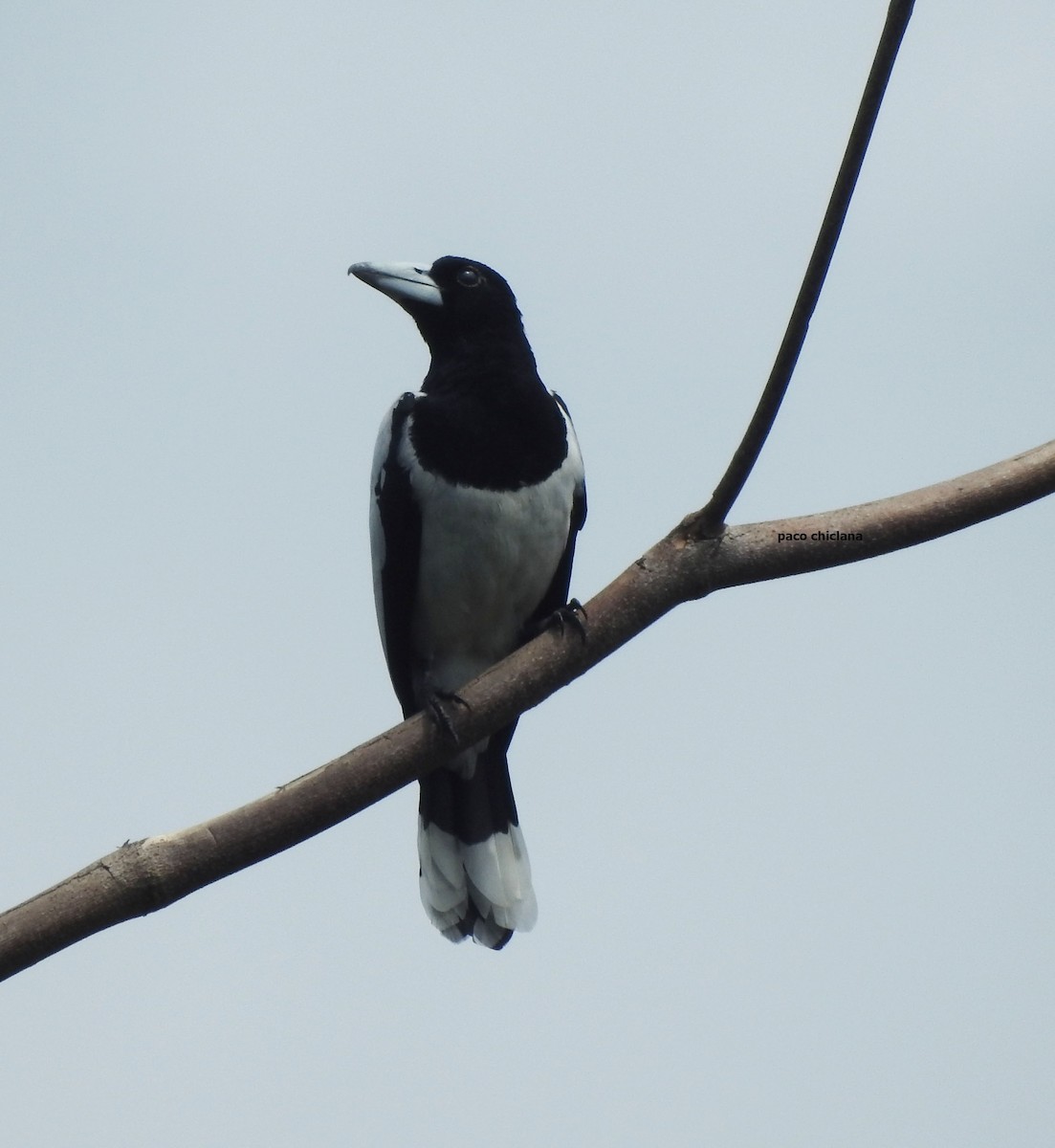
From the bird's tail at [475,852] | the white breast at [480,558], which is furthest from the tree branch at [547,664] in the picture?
the bird's tail at [475,852]

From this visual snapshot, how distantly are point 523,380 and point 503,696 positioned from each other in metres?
1.55

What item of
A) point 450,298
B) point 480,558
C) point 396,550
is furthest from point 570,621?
point 450,298

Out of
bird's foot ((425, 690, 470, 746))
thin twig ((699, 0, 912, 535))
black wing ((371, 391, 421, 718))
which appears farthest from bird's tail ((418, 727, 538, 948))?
thin twig ((699, 0, 912, 535))

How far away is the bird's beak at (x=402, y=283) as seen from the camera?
5.25m

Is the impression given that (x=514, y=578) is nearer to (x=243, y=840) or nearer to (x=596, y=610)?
(x=596, y=610)

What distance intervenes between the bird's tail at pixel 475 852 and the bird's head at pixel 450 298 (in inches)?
56.7

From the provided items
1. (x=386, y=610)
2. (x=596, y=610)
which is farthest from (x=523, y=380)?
(x=596, y=610)

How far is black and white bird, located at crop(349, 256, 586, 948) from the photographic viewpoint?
467cm

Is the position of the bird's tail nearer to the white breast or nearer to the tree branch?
the white breast

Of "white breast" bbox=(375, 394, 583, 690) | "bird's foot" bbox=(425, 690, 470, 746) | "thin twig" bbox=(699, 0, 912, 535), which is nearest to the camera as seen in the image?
"thin twig" bbox=(699, 0, 912, 535)

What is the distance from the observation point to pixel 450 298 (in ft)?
17.3

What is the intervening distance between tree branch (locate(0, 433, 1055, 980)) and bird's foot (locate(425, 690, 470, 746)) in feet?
0.08

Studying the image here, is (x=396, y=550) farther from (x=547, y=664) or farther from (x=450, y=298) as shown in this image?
(x=547, y=664)

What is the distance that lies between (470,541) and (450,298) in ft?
3.54
